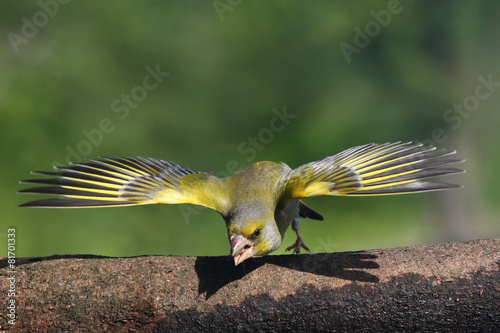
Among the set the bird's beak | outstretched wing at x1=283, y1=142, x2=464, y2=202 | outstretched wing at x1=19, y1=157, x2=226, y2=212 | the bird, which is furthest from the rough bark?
outstretched wing at x1=19, y1=157, x2=226, y2=212

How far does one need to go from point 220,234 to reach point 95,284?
1953 mm

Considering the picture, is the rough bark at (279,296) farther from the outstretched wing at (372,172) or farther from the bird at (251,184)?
the outstretched wing at (372,172)

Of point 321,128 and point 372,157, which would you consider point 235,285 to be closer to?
point 372,157

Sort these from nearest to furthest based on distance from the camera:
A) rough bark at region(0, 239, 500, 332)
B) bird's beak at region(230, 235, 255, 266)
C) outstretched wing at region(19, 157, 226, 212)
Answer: rough bark at region(0, 239, 500, 332) < bird's beak at region(230, 235, 255, 266) < outstretched wing at region(19, 157, 226, 212)

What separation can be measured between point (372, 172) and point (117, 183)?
1.44 meters

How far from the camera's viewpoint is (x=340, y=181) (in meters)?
2.74

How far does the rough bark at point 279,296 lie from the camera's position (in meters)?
2.24

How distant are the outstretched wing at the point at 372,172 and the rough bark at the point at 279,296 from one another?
35 centimetres

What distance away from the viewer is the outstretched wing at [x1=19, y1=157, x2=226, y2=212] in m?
2.72

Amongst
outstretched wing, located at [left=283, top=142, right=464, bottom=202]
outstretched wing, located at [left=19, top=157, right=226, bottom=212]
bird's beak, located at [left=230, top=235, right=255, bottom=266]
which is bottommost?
bird's beak, located at [left=230, top=235, right=255, bottom=266]

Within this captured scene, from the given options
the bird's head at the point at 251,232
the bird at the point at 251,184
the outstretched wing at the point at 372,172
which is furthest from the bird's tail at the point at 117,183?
the outstretched wing at the point at 372,172

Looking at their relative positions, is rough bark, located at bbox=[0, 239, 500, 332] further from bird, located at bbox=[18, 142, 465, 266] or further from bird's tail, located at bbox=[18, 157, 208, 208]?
bird's tail, located at bbox=[18, 157, 208, 208]

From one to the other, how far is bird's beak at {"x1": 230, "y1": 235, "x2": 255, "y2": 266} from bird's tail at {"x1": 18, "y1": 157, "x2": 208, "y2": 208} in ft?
1.48

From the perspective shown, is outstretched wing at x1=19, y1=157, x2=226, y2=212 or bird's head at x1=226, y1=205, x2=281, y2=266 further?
outstretched wing at x1=19, y1=157, x2=226, y2=212
